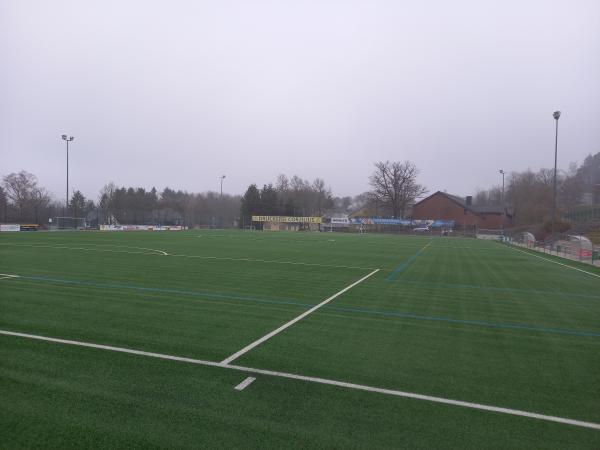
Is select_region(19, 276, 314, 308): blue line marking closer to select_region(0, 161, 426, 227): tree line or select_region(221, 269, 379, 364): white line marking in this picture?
select_region(221, 269, 379, 364): white line marking

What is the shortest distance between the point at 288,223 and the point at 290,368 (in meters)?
74.8

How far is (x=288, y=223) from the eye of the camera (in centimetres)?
7944

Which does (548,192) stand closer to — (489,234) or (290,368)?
(489,234)

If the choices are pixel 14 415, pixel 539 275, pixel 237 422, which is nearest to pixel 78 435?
pixel 14 415

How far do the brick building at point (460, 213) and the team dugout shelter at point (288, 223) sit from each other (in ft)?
78.9

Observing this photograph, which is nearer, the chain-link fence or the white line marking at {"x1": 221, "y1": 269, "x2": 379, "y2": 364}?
the white line marking at {"x1": 221, "y1": 269, "x2": 379, "y2": 364}

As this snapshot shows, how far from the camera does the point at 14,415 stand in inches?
136

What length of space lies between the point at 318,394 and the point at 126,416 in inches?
72.6

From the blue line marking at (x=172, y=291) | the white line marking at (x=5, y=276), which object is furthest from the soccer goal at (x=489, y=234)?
the white line marking at (x=5, y=276)

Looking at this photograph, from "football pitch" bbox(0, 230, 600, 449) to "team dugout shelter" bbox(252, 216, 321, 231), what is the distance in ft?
221

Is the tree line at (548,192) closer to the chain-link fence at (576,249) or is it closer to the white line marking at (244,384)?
the chain-link fence at (576,249)

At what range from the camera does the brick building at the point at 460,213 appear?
7781 cm

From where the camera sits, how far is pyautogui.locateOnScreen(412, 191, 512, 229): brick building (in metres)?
77.8

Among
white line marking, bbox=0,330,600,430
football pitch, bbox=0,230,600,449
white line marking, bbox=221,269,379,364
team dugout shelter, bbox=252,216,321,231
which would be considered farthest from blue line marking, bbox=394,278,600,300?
team dugout shelter, bbox=252,216,321,231
